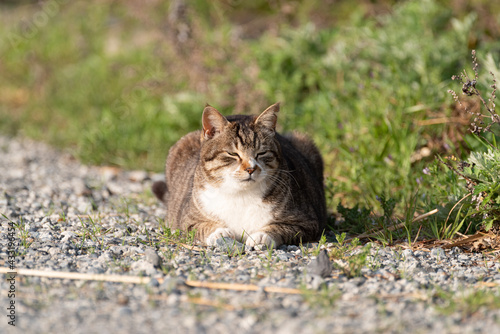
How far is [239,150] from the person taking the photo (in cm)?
407

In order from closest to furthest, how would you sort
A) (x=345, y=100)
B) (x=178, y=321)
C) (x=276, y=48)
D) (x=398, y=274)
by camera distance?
(x=178, y=321)
(x=398, y=274)
(x=345, y=100)
(x=276, y=48)

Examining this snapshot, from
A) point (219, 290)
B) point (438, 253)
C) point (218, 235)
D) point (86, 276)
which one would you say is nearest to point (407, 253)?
point (438, 253)

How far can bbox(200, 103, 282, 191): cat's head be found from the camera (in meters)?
3.97

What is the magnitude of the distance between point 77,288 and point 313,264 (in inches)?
52.9

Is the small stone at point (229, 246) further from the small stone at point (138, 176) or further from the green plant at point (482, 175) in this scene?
the small stone at point (138, 176)

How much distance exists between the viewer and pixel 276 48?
7656 mm

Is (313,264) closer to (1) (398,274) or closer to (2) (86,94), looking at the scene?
(1) (398,274)

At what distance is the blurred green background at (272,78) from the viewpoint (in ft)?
18.9

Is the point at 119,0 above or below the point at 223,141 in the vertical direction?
A: above

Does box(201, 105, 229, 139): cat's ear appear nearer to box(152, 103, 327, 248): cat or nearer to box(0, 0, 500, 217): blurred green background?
box(152, 103, 327, 248): cat

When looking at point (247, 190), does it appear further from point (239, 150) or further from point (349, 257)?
point (349, 257)

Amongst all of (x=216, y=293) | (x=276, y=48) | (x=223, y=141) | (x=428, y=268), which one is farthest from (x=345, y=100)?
(x=216, y=293)

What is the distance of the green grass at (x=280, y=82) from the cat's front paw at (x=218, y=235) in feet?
3.44

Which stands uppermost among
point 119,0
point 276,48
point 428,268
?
point 119,0
